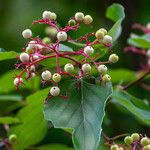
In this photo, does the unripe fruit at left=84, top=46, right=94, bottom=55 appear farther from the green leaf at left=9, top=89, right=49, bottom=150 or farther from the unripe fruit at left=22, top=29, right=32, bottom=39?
the green leaf at left=9, top=89, right=49, bottom=150

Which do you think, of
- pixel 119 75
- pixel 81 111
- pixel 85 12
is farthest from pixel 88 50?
pixel 85 12

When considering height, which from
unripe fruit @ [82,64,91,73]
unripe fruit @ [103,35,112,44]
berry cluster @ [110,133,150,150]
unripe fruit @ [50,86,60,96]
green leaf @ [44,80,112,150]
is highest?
unripe fruit @ [103,35,112,44]

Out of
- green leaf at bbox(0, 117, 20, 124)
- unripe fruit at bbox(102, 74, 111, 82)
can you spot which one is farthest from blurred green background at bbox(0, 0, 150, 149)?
unripe fruit at bbox(102, 74, 111, 82)

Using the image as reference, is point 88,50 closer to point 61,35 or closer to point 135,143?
point 61,35

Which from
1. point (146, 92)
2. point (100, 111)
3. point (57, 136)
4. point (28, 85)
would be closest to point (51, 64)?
point (100, 111)

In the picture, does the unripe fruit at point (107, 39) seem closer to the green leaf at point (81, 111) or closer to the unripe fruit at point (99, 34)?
the unripe fruit at point (99, 34)

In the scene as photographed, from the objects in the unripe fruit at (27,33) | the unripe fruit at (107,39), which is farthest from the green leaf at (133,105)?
the unripe fruit at (27,33)

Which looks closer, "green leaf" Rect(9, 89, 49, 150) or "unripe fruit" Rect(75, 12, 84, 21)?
"unripe fruit" Rect(75, 12, 84, 21)
